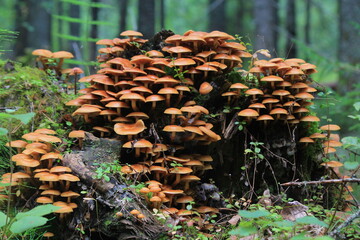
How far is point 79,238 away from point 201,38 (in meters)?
2.99

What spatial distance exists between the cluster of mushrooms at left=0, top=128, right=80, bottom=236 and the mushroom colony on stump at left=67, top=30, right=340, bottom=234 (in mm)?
644

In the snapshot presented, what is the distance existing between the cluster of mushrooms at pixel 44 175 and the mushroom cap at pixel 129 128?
0.73m

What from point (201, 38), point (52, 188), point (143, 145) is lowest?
point (52, 188)

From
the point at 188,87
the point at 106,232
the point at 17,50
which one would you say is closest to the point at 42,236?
Answer: the point at 106,232

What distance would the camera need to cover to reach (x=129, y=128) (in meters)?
4.28

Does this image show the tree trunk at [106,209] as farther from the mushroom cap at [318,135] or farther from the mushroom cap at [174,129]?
the mushroom cap at [318,135]

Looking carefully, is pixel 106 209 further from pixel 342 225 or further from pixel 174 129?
pixel 342 225

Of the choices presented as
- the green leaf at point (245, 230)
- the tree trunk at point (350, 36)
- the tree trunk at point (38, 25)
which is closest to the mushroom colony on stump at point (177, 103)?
the green leaf at point (245, 230)

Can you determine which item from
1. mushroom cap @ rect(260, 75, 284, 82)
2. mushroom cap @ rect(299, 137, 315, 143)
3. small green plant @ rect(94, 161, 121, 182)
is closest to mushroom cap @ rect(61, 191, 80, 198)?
small green plant @ rect(94, 161, 121, 182)

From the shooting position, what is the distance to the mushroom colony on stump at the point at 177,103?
4301 mm

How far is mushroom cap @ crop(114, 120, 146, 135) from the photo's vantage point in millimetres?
4173

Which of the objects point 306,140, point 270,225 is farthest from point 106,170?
point 306,140

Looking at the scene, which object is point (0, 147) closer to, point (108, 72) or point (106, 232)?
point (108, 72)

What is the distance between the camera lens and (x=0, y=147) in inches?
184
